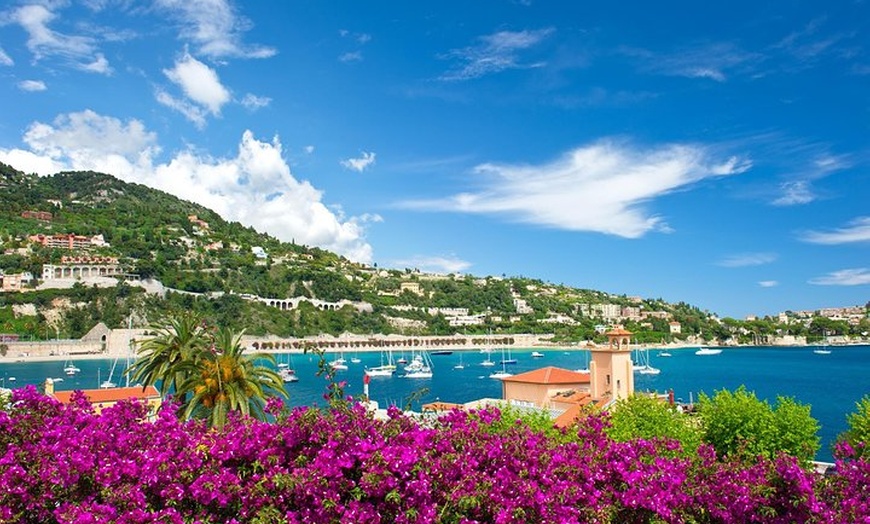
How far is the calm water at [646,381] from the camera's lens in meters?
73.8

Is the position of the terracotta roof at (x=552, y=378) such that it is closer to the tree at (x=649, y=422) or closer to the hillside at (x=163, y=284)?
the tree at (x=649, y=422)

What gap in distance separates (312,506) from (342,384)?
4.67 ft

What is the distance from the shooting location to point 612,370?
3766 cm

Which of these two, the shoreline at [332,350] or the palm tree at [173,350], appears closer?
the palm tree at [173,350]

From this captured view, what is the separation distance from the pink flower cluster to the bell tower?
3147 cm

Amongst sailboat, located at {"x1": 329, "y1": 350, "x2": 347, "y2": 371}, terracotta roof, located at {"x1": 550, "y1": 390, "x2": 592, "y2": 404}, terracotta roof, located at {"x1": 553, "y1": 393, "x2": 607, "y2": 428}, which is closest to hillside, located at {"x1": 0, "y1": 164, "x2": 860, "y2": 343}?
sailboat, located at {"x1": 329, "y1": 350, "x2": 347, "y2": 371}

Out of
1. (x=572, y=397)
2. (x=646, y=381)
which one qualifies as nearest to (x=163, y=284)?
(x=646, y=381)

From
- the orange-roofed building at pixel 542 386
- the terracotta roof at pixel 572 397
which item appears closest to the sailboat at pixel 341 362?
the orange-roofed building at pixel 542 386

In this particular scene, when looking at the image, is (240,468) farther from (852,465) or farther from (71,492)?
(852,465)

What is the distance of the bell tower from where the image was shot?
37656 millimetres

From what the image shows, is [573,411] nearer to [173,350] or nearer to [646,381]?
[173,350]

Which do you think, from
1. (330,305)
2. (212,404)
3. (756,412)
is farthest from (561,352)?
(212,404)

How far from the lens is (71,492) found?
Answer: 6.09 metres

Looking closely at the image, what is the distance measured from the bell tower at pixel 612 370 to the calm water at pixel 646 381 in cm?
1847
